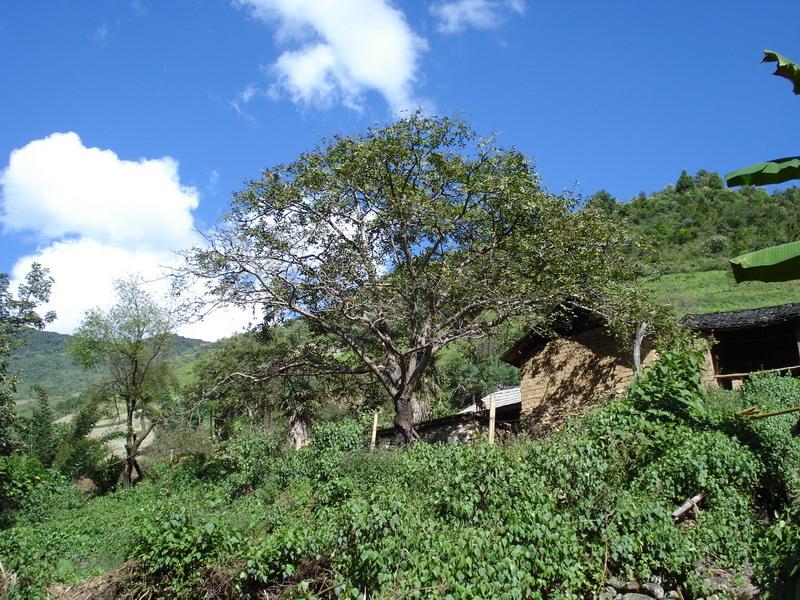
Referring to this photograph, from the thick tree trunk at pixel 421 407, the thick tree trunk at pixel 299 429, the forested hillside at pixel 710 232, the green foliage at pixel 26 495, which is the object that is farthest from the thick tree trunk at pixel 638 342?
the forested hillside at pixel 710 232

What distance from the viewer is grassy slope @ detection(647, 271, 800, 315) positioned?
37.1 metres

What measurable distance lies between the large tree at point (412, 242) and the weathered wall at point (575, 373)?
2.81 meters

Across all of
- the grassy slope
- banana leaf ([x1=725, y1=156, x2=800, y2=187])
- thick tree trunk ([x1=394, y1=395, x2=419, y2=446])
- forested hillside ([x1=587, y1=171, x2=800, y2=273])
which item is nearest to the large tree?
thick tree trunk ([x1=394, y1=395, x2=419, y2=446])

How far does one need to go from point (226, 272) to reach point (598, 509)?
36.9 ft

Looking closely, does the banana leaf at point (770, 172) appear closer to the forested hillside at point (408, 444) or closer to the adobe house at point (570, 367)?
the forested hillside at point (408, 444)

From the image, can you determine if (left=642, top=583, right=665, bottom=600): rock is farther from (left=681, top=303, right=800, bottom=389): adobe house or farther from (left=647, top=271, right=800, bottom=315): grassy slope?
(left=647, top=271, right=800, bottom=315): grassy slope

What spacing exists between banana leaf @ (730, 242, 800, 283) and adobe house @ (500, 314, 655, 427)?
43.2 feet

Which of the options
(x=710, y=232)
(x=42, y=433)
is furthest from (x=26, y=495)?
(x=710, y=232)

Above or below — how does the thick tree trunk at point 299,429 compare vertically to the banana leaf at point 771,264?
below

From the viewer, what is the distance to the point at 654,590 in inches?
281

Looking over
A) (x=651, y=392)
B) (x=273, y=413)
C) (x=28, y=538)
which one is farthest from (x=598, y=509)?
(x=273, y=413)

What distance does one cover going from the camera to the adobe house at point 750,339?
18.4m

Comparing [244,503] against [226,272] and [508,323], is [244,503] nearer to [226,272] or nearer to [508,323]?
[226,272]

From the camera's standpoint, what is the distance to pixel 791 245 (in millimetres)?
4781
